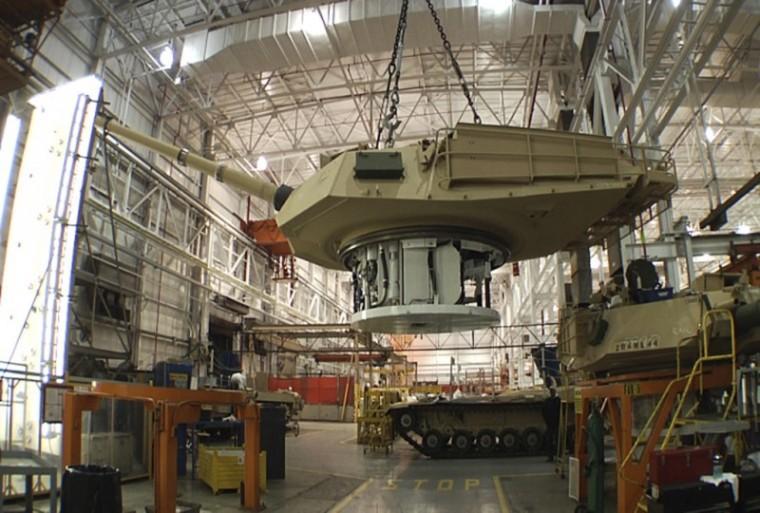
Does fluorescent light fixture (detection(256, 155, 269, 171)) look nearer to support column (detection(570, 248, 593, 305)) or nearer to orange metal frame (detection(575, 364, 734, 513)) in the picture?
support column (detection(570, 248, 593, 305))

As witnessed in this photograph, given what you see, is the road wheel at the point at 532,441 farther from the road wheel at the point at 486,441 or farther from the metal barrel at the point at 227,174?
the metal barrel at the point at 227,174

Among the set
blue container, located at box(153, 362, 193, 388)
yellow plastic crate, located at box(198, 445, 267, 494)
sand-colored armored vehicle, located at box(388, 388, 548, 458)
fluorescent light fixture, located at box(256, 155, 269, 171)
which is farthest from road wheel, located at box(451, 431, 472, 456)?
fluorescent light fixture, located at box(256, 155, 269, 171)

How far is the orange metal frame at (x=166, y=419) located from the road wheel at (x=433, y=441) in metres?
8.00

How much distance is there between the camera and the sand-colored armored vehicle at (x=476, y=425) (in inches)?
619

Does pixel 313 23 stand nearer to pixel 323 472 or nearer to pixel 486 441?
pixel 323 472

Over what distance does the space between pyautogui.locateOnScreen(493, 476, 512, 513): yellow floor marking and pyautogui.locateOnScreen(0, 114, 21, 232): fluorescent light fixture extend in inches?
402

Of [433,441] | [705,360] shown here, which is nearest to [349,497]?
[705,360]

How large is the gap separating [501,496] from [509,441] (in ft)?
21.0

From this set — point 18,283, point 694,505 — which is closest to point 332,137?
→ point 18,283

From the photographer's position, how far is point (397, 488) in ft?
34.7

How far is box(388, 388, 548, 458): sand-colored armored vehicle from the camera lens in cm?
1573

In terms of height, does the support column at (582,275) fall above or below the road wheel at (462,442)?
above

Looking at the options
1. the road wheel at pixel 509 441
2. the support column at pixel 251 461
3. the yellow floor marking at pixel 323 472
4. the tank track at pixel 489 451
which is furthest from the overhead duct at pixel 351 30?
the road wheel at pixel 509 441

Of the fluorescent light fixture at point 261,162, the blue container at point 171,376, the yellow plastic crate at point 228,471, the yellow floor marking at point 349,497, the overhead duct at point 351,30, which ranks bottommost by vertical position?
the yellow floor marking at point 349,497
